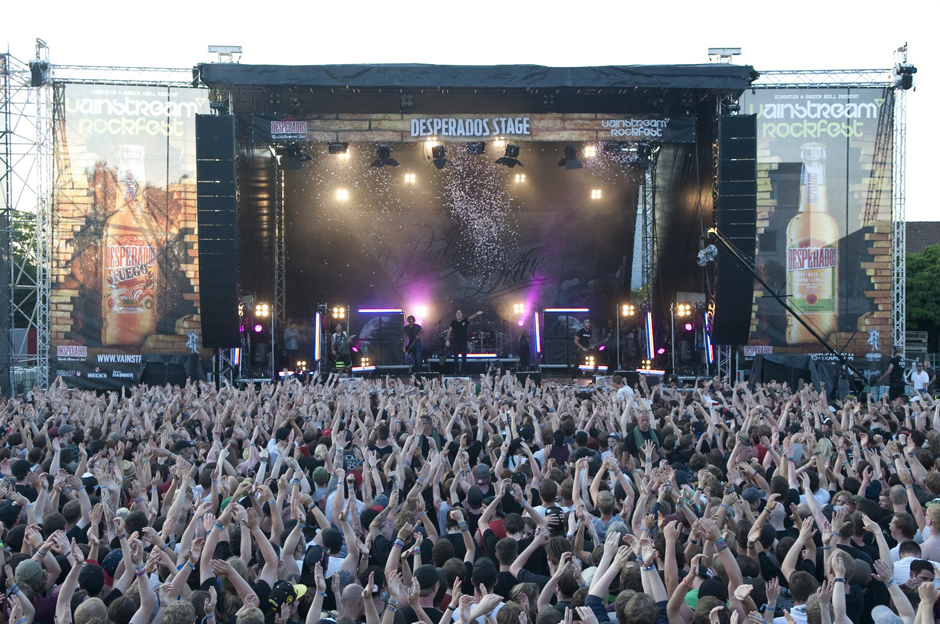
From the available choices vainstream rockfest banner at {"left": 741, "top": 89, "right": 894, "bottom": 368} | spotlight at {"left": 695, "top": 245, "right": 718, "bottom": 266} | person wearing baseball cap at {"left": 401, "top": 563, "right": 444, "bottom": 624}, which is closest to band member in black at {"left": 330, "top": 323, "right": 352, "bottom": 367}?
spotlight at {"left": 695, "top": 245, "right": 718, "bottom": 266}

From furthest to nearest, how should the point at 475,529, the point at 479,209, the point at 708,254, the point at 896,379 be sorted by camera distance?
the point at 479,209
the point at 896,379
the point at 708,254
the point at 475,529

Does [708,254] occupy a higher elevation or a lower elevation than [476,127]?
lower

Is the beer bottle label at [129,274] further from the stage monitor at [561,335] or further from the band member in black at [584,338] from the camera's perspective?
the band member in black at [584,338]

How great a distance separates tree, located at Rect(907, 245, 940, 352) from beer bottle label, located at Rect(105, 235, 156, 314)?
2657 cm

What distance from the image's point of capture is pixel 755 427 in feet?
19.9

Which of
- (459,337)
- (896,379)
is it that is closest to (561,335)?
(459,337)

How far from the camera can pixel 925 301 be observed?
2902 centimetres

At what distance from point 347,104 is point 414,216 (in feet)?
10.7

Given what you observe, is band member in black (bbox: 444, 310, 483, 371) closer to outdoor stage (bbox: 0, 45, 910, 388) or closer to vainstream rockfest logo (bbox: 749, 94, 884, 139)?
outdoor stage (bbox: 0, 45, 910, 388)

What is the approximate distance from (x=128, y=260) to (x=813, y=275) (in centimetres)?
1151

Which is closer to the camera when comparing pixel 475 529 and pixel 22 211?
pixel 475 529

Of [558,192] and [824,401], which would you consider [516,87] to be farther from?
[824,401]

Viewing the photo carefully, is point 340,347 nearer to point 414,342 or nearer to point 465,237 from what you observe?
point 414,342

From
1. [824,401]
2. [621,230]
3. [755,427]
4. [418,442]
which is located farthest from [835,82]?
[418,442]
